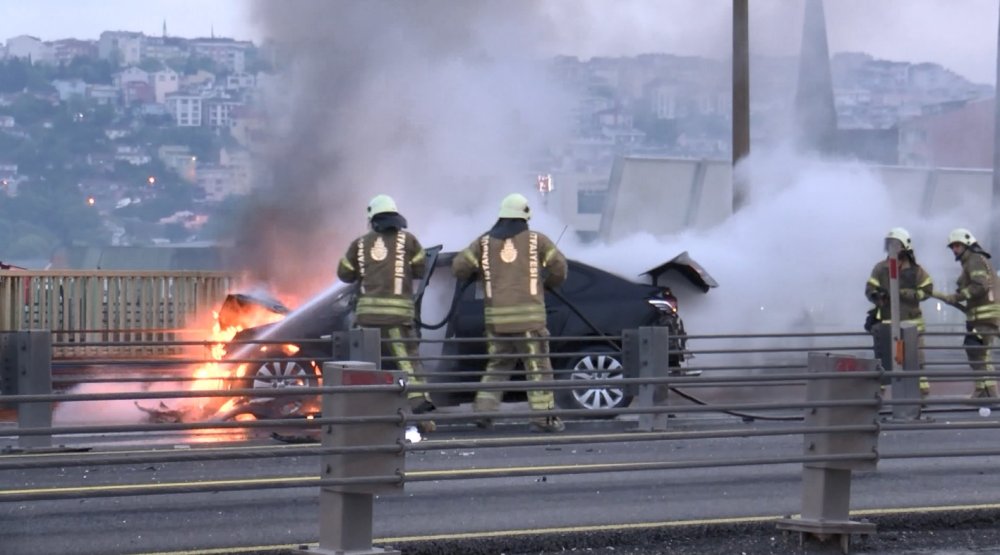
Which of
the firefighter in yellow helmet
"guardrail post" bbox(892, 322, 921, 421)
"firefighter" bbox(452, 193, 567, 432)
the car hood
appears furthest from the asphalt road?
the car hood

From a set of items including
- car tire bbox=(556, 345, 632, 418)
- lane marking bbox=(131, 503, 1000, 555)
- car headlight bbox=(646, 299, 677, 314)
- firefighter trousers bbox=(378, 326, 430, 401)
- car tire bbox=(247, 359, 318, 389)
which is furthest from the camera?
car headlight bbox=(646, 299, 677, 314)

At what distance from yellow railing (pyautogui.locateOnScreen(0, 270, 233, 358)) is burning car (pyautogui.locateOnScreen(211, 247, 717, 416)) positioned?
8181 millimetres

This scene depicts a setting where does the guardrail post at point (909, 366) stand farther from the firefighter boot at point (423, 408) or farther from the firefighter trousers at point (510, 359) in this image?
the firefighter boot at point (423, 408)

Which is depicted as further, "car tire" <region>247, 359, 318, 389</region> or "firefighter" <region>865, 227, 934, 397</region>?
"firefighter" <region>865, 227, 934, 397</region>

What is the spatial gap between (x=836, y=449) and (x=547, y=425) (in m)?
4.51

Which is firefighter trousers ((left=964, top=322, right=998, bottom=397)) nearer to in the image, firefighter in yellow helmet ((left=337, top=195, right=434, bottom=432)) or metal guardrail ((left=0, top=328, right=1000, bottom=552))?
firefighter in yellow helmet ((left=337, top=195, right=434, bottom=432))

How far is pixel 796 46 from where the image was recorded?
2341 centimetres

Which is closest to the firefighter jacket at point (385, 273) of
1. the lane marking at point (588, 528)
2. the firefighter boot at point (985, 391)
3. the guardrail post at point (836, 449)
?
the lane marking at point (588, 528)

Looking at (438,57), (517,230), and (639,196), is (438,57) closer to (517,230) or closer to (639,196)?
(639,196)

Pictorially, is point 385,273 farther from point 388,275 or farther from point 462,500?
point 462,500

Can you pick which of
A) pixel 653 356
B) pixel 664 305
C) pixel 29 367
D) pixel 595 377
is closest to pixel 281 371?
pixel 29 367

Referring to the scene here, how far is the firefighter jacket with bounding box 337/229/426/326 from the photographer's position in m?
11.4

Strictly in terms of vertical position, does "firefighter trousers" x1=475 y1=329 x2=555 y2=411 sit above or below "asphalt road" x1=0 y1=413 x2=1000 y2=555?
above

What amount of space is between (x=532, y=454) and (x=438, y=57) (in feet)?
30.0
